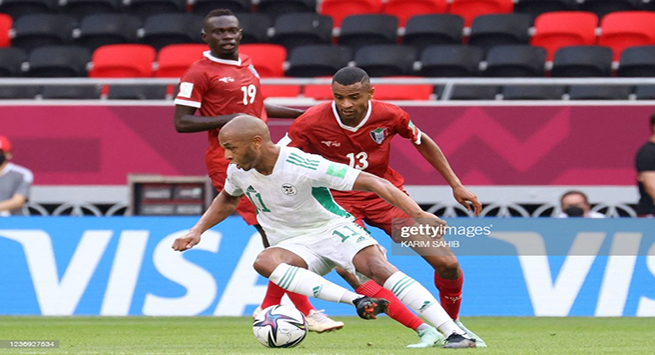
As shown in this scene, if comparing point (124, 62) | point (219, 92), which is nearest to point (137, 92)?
point (124, 62)

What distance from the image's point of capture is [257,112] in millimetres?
8258

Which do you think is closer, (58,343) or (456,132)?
(58,343)

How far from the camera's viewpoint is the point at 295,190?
6406mm

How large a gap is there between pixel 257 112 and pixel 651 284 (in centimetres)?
406

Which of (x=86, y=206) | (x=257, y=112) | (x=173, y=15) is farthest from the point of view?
(x=173, y=15)

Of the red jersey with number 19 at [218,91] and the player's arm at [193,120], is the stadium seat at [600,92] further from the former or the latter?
the player's arm at [193,120]

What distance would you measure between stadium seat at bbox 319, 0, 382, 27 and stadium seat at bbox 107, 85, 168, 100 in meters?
3.35

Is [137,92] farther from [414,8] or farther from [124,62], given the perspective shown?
[414,8]

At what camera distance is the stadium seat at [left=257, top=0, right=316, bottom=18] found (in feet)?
52.5

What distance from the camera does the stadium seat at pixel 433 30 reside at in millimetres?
14875

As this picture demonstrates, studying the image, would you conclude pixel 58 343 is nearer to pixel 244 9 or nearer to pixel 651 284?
pixel 651 284

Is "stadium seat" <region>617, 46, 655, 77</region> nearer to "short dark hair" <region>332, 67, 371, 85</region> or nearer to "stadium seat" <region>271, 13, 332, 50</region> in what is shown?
"stadium seat" <region>271, 13, 332, 50</region>

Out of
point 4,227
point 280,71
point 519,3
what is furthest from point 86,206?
point 519,3

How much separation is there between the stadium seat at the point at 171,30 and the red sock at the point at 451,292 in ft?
28.8
